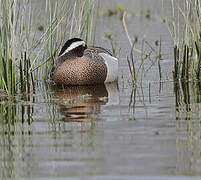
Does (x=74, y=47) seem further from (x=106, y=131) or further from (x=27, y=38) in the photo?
(x=106, y=131)

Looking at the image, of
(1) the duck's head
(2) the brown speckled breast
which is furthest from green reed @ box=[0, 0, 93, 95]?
(2) the brown speckled breast

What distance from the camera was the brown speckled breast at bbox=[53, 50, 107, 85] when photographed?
977 centimetres

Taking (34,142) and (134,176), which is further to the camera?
(34,142)

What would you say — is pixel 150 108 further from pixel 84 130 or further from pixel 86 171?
pixel 86 171

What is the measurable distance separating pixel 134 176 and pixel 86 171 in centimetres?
40

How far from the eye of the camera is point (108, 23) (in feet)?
59.2

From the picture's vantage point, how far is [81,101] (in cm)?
829

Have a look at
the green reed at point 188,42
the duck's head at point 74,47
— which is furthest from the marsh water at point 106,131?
the duck's head at point 74,47

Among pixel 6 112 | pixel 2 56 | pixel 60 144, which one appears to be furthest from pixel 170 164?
pixel 2 56

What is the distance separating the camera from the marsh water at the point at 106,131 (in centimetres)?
498

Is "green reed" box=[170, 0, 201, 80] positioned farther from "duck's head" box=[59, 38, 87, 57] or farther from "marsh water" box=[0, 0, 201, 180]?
"duck's head" box=[59, 38, 87, 57]

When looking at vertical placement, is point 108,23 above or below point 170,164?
above

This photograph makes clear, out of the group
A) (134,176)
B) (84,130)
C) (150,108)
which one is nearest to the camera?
(134,176)

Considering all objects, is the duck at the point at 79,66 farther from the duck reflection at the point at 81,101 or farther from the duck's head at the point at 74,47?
the duck reflection at the point at 81,101
